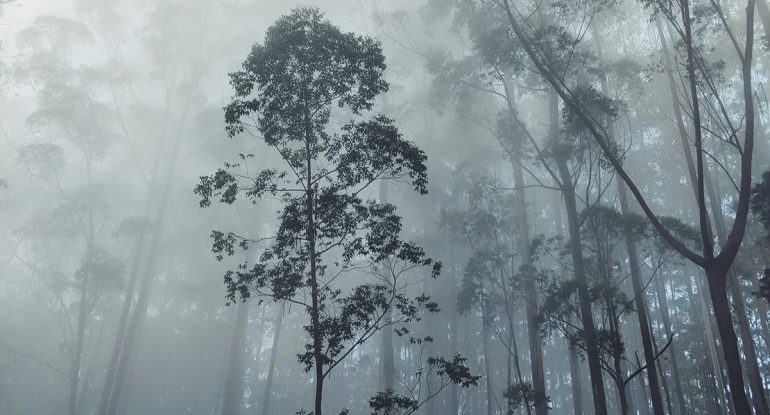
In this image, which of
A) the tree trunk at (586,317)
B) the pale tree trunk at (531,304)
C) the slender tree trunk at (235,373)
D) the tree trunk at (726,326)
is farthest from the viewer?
the slender tree trunk at (235,373)

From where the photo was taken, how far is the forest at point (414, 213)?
7641mm

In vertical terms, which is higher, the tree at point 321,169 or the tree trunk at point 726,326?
the tree at point 321,169

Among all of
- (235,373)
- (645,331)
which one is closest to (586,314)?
(645,331)

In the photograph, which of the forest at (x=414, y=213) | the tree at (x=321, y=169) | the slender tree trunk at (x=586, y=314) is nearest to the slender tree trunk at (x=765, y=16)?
the forest at (x=414, y=213)

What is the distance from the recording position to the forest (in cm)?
764

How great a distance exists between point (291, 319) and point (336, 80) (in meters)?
32.8

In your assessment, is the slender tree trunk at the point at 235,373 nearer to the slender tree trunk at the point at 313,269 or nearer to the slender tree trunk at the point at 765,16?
the slender tree trunk at the point at 313,269

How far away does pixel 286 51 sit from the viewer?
25.7ft

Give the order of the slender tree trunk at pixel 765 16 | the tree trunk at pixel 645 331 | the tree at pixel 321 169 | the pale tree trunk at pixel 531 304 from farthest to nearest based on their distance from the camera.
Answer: the pale tree trunk at pixel 531 304 → the slender tree trunk at pixel 765 16 → the tree trunk at pixel 645 331 → the tree at pixel 321 169

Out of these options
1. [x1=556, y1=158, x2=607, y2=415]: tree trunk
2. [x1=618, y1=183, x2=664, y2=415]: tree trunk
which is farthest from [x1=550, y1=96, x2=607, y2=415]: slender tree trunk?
[x1=618, y1=183, x2=664, y2=415]: tree trunk

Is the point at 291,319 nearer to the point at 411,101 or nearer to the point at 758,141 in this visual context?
the point at 411,101

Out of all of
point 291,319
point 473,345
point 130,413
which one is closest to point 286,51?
point 473,345

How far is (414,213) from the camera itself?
2980 cm

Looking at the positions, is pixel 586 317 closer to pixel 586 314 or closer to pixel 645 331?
pixel 586 314
